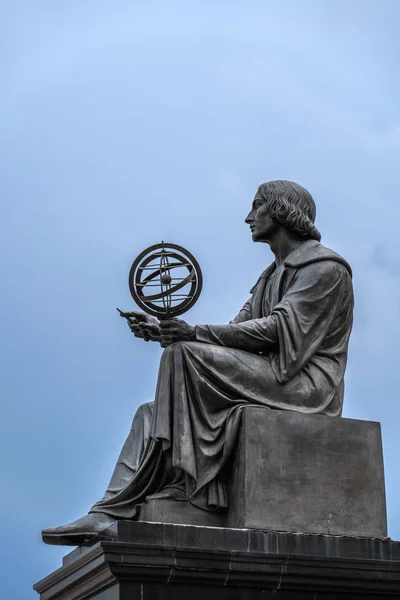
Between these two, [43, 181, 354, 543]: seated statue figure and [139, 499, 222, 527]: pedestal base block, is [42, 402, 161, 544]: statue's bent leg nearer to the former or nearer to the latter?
[43, 181, 354, 543]: seated statue figure

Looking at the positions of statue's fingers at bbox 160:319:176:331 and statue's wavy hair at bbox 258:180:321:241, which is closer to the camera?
statue's fingers at bbox 160:319:176:331

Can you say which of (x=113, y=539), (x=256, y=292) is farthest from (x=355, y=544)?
(x=256, y=292)

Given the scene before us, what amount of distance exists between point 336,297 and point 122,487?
2.68 meters

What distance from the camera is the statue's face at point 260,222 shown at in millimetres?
11594

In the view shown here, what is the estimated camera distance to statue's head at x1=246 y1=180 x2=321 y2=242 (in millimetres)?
11531

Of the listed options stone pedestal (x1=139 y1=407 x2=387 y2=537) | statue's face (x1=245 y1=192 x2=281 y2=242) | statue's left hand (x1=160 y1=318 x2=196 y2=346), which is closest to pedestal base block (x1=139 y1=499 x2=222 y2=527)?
stone pedestal (x1=139 y1=407 x2=387 y2=537)

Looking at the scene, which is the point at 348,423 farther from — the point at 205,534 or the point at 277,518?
the point at 205,534

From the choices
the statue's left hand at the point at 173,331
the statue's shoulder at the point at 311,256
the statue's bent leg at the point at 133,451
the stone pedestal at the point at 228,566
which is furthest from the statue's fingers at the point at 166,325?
the stone pedestal at the point at 228,566

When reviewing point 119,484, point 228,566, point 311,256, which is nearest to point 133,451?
point 119,484

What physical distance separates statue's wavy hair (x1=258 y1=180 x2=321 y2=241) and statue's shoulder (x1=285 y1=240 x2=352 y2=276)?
7.1 inches

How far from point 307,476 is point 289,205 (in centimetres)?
278

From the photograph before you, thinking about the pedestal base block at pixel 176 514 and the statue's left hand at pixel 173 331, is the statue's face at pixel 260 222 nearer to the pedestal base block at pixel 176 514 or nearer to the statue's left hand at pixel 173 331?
the statue's left hand at pixel 173 331

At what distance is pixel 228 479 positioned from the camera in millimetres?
10281

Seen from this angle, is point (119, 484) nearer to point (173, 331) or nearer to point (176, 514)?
point (176, 514)
